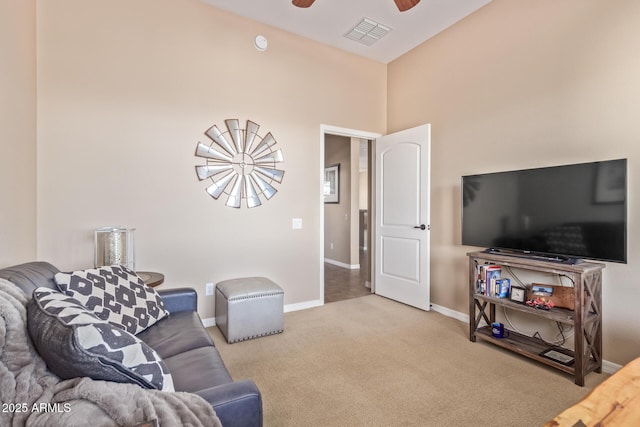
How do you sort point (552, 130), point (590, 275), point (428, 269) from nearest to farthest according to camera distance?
point (590, 275) → point (552, 130) → point (428, 269)

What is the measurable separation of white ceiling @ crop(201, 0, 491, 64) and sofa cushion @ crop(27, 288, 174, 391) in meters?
3.12

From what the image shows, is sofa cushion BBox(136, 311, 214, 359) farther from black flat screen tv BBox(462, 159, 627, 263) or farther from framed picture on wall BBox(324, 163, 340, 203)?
framed picture on wall BBox(324, 163, 340, 203)

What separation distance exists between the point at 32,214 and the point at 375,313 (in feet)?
10.7

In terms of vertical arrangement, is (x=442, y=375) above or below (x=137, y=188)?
below

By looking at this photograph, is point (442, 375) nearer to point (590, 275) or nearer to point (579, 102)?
point (590, 275)

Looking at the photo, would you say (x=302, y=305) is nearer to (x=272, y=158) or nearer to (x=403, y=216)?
(x=403, y=216)

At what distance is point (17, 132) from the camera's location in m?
1.97

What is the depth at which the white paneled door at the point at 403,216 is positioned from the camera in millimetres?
3463

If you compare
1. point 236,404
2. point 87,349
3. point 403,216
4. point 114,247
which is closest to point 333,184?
point 403,216

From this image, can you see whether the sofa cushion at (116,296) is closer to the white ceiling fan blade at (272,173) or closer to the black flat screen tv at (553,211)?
the white ceiling fan blade at (272,173)

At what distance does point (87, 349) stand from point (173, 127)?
8.01ft

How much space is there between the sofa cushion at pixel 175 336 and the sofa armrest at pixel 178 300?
0.13 metres

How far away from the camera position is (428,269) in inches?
Result: 135

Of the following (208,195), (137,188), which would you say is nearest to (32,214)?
(137,188)
